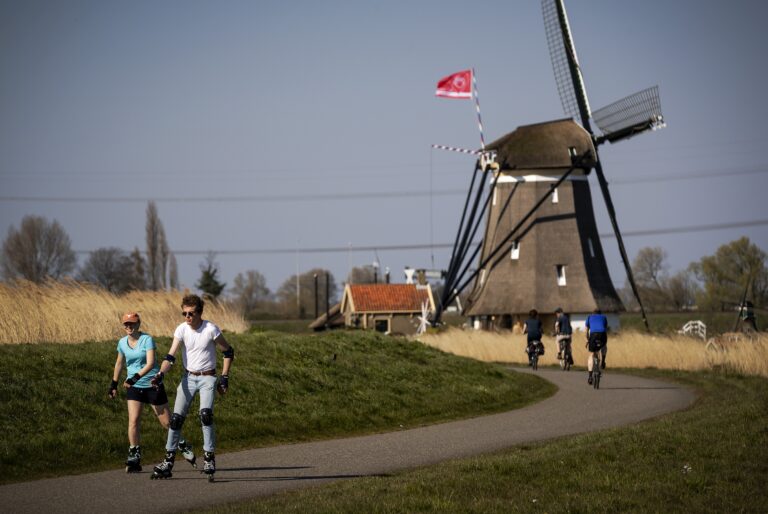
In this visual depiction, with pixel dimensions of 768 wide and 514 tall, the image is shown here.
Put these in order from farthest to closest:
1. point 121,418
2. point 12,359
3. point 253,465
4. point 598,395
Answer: point 598,395 → point 12,359 → point 121,418 → point 253,465

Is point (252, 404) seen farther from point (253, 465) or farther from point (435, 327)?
point (435, 327)

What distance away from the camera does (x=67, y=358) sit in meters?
17.5

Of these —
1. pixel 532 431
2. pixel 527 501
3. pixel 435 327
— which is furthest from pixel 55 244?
pixel 527 501

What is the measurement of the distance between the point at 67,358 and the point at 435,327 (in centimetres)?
3575

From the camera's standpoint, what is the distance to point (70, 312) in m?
21.9

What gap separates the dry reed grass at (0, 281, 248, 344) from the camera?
20.5 metres

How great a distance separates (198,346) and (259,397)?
628cm

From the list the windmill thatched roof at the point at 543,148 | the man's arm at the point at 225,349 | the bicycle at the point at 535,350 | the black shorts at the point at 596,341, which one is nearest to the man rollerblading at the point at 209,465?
the man's arm at the point at 225,349

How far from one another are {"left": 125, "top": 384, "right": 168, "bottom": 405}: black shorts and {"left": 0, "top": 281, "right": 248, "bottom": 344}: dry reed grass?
27.0 ft

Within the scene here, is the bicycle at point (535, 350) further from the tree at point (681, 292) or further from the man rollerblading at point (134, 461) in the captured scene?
the tree at point (681, 292)

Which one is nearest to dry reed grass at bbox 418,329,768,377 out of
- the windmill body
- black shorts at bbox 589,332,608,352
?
black shorts at bbox 589,332,608,352

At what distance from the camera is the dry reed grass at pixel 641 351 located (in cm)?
3016

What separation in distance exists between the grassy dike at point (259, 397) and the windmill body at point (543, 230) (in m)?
26.2

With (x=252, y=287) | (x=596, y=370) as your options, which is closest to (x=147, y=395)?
(x=596, y=370)
